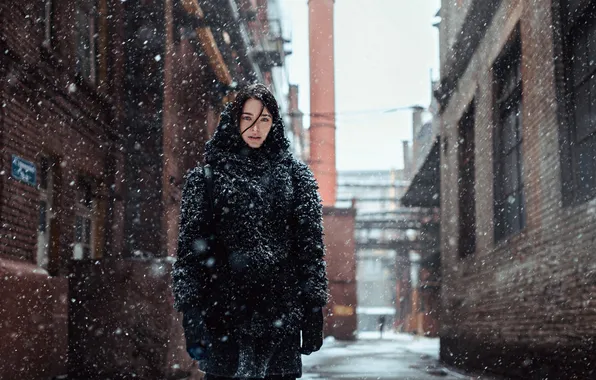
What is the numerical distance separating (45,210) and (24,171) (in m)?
1.20

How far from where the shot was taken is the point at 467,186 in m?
13.3

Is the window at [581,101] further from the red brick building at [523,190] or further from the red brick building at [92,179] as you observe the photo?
the red brick building at [92,179]

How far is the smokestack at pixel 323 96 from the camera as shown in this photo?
28.5 m

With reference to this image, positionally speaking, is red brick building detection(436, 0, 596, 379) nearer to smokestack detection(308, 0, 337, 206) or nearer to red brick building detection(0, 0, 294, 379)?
red brick building detection(0, 0, 294, 379)

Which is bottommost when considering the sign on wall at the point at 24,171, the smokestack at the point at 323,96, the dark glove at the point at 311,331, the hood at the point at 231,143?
the dark glove at the point at 311,331

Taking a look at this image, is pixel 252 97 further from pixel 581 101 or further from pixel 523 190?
pixel 523 190

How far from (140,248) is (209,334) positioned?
859cm

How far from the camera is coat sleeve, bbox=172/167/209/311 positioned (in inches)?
107

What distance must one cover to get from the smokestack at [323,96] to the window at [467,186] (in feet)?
48.9

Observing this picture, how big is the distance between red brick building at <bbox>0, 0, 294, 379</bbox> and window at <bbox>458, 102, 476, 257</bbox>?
15.1 ft

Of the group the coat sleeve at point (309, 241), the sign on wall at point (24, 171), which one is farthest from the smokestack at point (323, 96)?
the coat sleeve at point (309, 241)

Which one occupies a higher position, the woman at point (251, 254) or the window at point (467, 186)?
the window at point (467, 186)

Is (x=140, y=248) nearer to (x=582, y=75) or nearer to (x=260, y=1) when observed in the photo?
(x=582, y=75)

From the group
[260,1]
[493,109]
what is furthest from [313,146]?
[493,109]
